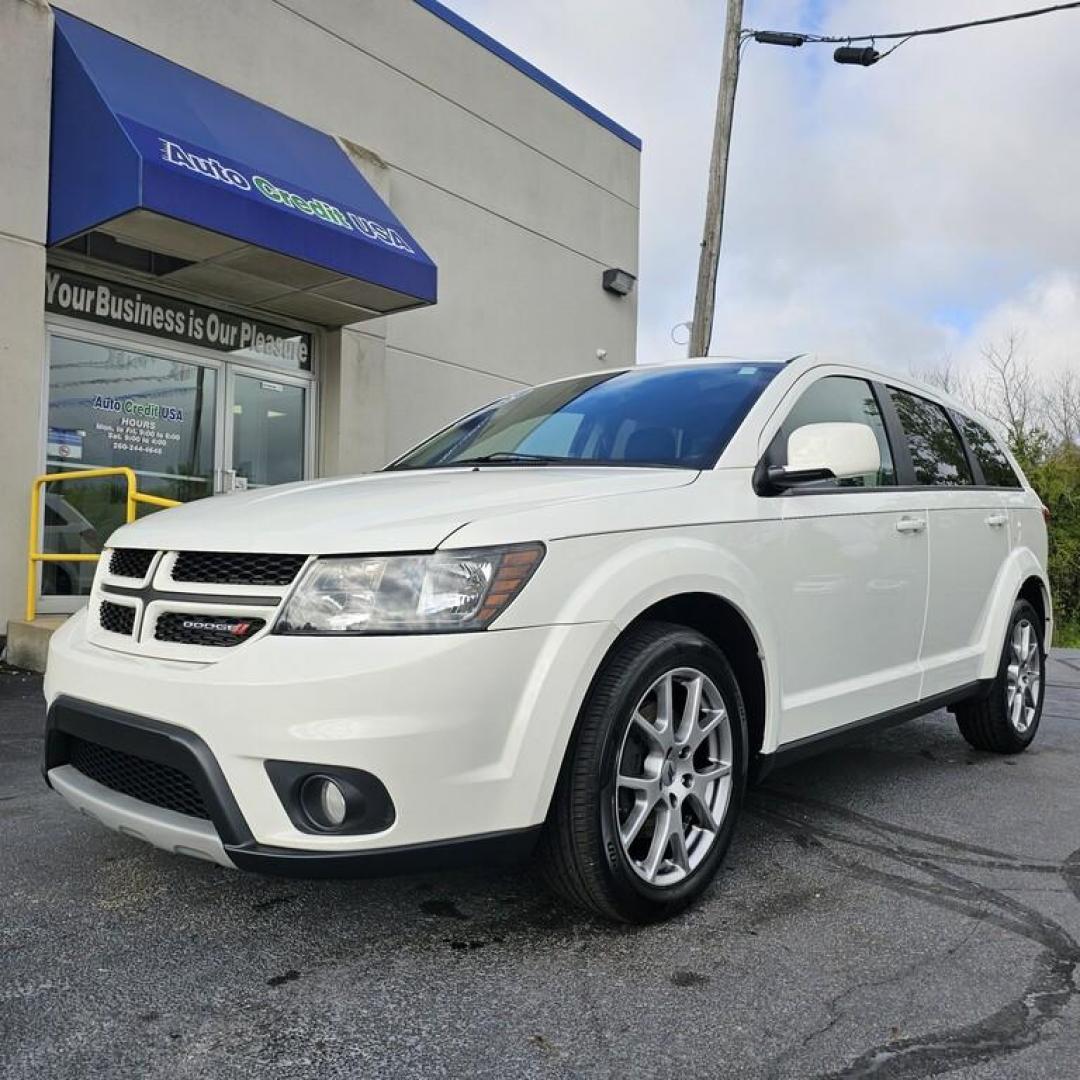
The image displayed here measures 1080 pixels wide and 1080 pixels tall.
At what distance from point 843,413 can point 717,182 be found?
374 inches

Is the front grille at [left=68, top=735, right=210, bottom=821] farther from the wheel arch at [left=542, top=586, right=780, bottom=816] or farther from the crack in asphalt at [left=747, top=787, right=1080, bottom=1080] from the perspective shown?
the crack in asphalt at [left=747, top=787, right=1080, bottom=1080]

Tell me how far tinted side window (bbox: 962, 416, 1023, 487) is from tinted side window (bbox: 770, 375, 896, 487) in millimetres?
1002

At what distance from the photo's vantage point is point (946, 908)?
279 centimetres

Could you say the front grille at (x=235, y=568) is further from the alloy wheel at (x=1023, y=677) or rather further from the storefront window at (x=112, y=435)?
the storefront window at (x=112, y=435)

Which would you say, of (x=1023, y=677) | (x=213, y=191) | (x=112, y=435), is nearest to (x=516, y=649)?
(x=1023, y=677)

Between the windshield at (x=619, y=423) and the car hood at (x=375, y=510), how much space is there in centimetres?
28

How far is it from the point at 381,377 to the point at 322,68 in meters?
3.03

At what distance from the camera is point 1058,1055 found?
2.01 metres

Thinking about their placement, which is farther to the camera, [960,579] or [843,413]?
[960,579]

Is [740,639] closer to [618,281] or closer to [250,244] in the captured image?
[250,244]

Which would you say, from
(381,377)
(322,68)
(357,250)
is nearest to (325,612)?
(357,250)

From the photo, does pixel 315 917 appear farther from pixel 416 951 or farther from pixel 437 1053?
pixel 437 1053

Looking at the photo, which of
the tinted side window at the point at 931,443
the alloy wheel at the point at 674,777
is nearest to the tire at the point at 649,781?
the alloy wheel at the point at 674,777

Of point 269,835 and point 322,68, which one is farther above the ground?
point 322,68
